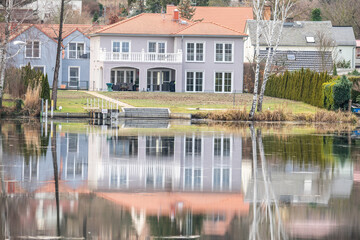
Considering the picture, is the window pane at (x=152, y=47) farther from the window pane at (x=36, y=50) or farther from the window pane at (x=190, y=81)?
the window pane at (x=36, y=50)

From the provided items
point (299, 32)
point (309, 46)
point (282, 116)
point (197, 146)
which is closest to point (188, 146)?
point (197, 146)

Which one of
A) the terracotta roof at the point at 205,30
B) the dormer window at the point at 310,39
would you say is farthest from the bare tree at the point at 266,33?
the dormer window at the point at 310,39

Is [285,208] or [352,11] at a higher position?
[352,11]

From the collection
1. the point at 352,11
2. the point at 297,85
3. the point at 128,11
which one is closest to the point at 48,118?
the point at 297,85

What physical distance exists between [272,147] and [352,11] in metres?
67.9

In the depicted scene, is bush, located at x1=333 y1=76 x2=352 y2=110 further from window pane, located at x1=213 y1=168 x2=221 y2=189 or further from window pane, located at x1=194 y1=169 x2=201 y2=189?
window pane, located at x1=194 y1=169 x2=201 y2=189

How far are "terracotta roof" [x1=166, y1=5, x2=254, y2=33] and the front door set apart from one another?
76.7 feet

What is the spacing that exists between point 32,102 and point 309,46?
1569 inches

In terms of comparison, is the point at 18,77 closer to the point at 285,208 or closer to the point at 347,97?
the point at 347,97

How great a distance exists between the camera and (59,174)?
18.2m

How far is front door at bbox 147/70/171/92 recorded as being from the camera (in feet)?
217

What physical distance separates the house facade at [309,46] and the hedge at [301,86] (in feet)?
24.1

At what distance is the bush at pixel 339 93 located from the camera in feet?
152

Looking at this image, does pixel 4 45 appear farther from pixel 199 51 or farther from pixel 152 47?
pixel 199 51
